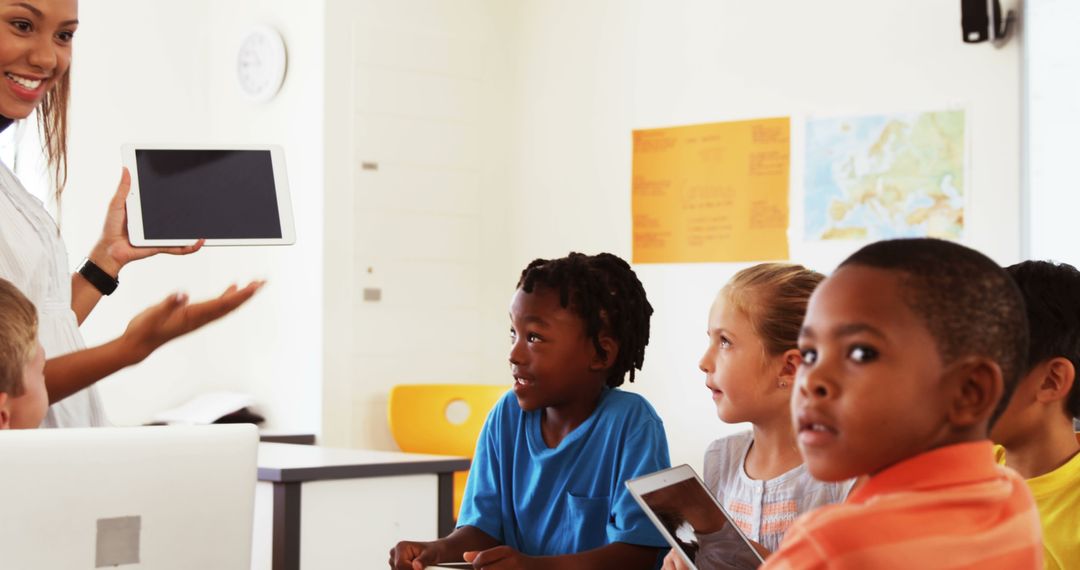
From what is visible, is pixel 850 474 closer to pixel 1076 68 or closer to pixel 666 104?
pixel 1076 68

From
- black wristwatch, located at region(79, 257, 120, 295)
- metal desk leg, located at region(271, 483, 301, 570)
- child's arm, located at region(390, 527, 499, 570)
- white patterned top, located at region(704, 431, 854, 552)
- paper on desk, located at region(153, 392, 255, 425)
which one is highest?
black wristwatch, located at region(79, 257, 120, 295)

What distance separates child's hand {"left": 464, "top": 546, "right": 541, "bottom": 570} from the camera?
147 cm

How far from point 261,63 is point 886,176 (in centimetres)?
232

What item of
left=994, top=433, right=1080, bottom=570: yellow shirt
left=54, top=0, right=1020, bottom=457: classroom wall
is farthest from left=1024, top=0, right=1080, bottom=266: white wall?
left=994, top=433, right=1080, bottom=570: yellow shirt

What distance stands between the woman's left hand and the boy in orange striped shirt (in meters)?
1.11

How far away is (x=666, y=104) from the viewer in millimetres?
4324

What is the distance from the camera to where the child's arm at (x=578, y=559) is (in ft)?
4.85

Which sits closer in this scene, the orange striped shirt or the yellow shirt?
the orange striped shirt

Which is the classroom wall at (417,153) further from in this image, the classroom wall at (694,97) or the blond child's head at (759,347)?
the blond child's head at (759,347)

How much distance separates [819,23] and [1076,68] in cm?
101

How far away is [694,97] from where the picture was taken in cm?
424

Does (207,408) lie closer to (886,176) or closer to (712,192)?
(712,192)

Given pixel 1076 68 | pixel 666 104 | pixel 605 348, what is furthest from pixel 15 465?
pixel 666 104

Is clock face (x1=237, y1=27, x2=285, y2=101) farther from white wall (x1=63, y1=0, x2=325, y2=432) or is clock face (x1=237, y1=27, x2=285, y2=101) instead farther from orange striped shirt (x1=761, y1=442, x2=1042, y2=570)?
orange striped shirt (x1=761, y1=442, x2=1042, y2=570)
